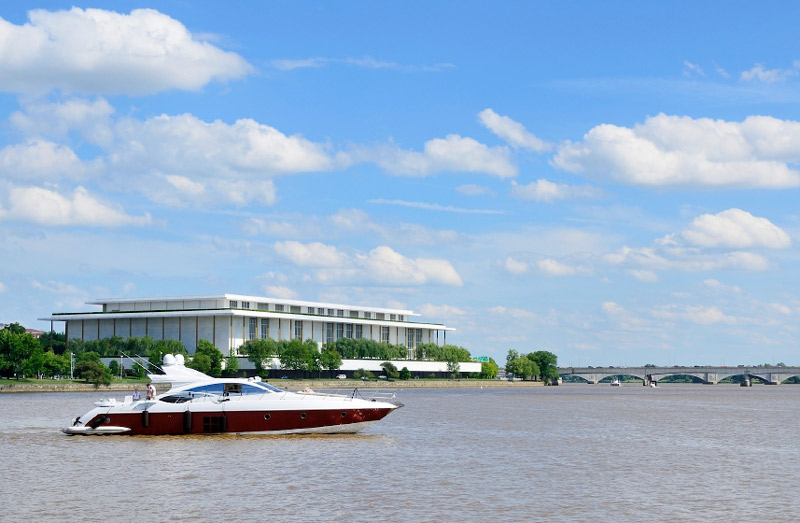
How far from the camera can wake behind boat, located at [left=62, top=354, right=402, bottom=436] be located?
52.8 metres

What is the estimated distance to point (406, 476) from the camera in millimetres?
39500

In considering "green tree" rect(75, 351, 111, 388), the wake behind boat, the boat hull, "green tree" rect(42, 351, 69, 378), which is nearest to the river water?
the boat hull

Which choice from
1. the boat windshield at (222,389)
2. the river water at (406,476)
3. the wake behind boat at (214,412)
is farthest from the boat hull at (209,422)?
the boat windshield at (222,389)

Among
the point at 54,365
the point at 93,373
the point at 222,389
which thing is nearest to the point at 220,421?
the point at 222,389

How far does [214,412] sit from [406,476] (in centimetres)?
1667

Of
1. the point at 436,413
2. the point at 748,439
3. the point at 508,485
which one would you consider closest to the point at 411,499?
the point at 508,485

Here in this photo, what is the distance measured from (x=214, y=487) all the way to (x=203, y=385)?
17949 mm

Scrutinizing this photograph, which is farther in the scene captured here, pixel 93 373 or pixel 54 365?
pixel 54 365

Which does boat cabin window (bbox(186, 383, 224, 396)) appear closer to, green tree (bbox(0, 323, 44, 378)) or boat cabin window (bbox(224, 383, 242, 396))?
boat cabin window (bbox(224, 383, 242, 396))

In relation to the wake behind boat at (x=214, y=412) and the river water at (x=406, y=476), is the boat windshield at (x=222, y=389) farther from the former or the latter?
the river water at (x=406, y=476)

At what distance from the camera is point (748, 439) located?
195ft

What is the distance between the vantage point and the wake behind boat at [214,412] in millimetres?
52750

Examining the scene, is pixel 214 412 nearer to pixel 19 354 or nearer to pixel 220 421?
pixel 220 421

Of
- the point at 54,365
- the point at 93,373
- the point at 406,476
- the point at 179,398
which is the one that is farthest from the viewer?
the point at 54,365
